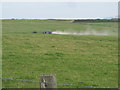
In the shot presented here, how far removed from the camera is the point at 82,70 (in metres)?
11.3

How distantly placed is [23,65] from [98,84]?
5012 mm

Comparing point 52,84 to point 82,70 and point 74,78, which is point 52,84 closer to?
point 74,78

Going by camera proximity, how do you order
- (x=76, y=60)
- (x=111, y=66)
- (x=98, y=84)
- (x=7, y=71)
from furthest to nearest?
1. (x=76, y=60)
2. (x=111, y=66)
3. (x=7, y=71)
4. (x=98, y=84)

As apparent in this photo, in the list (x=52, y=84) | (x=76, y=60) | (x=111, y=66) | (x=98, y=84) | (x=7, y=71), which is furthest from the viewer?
(x=76, y=60)

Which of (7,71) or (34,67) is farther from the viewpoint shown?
(34,67)

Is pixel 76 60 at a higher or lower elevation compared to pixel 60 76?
higher

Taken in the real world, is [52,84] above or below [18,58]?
below

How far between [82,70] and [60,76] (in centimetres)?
177

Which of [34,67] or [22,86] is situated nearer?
[22,86]

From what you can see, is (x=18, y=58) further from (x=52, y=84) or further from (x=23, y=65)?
(x=52, y=84)

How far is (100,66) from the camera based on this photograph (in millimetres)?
12453

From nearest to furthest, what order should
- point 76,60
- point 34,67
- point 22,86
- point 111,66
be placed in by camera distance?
point 22,86 < point 34,67 < point 111,66 < point 76,60

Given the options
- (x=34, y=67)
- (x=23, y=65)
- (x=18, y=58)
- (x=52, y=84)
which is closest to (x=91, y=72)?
(x=34, y=67)

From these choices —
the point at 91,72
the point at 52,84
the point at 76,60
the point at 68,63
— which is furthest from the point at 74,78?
the point at 52,84
